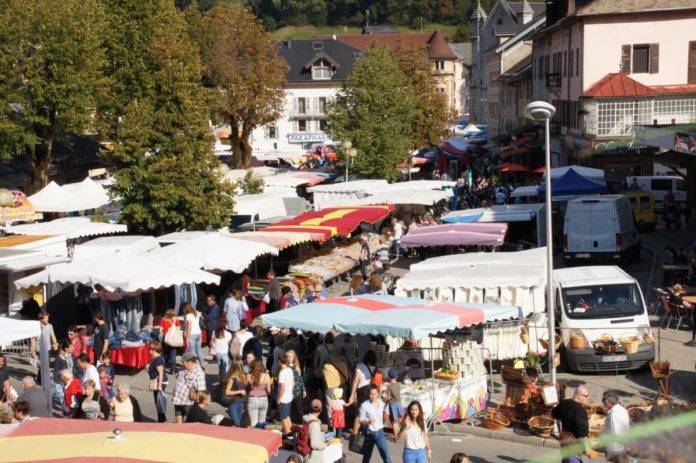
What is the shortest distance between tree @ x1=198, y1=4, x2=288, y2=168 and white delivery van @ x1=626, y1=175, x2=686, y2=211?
24145 millimetres

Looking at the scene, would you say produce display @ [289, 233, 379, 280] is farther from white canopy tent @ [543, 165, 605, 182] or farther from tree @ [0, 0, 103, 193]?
tree @ [0, 0, 103, 193]

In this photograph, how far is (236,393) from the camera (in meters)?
13.1

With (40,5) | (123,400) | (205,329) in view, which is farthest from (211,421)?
(40,5)

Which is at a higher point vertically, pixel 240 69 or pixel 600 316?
pixel 240 69

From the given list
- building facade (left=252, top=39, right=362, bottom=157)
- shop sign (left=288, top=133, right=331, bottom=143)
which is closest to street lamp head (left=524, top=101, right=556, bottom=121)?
building facade (left=252, top=39, right=362, bottom=157)

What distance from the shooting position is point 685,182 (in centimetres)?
3619

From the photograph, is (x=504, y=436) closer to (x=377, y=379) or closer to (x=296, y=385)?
(x=377, y=379)

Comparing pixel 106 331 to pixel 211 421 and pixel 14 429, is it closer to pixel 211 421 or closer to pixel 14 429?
pixel 211 421

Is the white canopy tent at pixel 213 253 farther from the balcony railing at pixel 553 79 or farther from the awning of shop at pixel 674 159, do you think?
the balcony railing at pixel 553 79

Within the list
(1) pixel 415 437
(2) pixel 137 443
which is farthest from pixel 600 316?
(2) pixel 137 443

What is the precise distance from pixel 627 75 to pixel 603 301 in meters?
28.5

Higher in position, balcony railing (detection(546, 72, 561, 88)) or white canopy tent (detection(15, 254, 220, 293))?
balcony railing (detection(546, 72, 561, 88))

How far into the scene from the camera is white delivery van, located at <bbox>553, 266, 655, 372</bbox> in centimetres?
1572

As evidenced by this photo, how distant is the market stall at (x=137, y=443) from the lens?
811 centimetres
